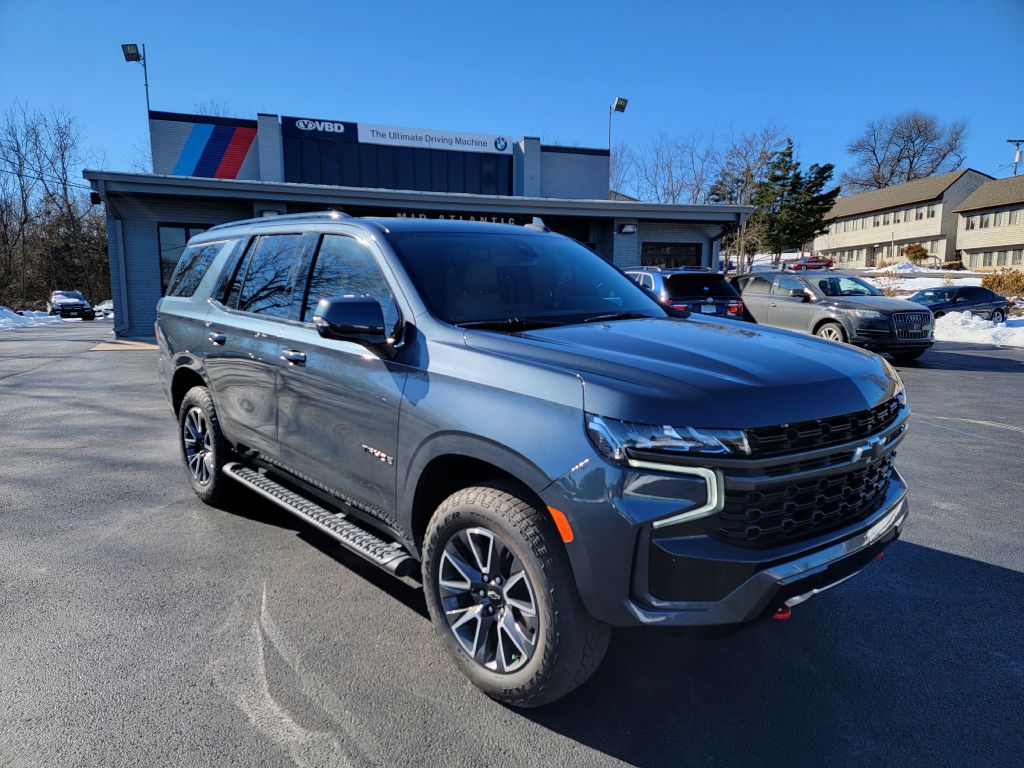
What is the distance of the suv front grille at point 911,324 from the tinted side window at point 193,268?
37.7 ft

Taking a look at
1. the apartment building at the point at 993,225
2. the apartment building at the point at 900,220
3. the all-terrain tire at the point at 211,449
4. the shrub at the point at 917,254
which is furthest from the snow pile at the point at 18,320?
the apartment building at the point at 993,225

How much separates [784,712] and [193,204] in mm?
18154

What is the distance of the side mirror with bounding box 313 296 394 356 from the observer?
2.72 metres

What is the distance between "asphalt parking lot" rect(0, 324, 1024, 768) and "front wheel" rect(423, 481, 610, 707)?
0.18m

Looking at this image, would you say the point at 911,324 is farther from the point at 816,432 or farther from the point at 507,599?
the point at 507,599

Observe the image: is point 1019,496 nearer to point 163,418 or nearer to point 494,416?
point 494,416

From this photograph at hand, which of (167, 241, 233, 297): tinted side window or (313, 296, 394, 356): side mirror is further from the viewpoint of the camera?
(167, 241, 233, 297): tinted side window

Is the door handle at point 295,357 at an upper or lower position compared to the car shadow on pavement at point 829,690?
upper

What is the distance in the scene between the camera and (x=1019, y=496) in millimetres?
4961

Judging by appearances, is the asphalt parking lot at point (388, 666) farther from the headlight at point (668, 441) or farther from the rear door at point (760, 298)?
the rear door at point (760, 298)

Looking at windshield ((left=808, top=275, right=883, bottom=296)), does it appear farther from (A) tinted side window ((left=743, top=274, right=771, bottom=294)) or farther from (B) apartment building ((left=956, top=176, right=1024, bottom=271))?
(B) apartment building ((left=956, top=176, right=1024, bottom=271))

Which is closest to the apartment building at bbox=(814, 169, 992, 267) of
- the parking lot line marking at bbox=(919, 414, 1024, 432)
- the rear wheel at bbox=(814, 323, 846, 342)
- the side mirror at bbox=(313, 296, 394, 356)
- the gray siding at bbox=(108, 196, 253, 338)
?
the rear wheel at bbox=(814, 323, 846, 342)

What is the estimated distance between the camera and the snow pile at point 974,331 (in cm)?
1709

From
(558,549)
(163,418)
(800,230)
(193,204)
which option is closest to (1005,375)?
(558,549)
